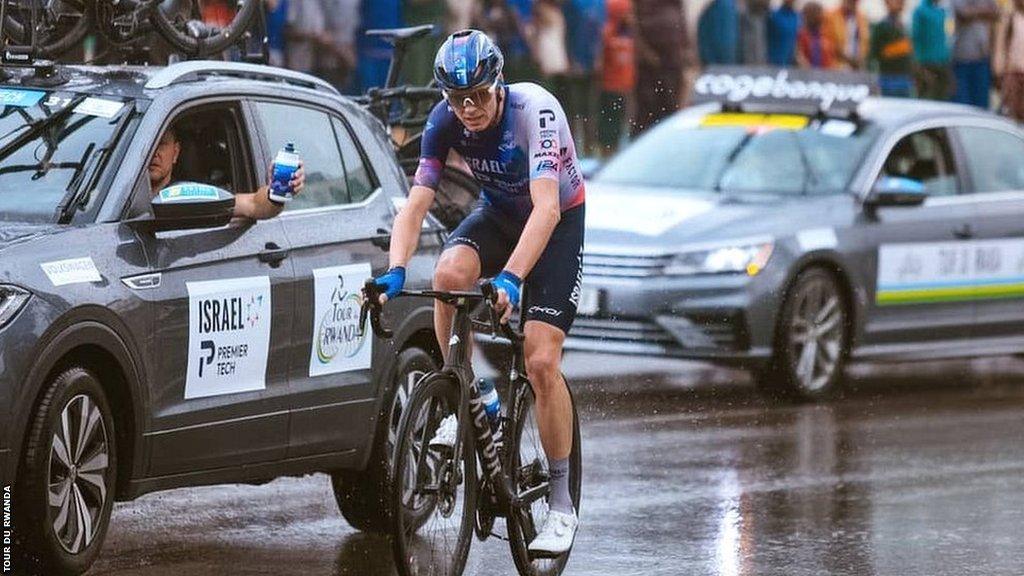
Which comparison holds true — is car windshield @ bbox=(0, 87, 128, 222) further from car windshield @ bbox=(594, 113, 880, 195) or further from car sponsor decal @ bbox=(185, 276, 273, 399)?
car windshield @ bbox=(594, 113, 880, 195)

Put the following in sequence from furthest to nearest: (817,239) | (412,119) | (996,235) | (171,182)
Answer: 1. (996,235)
2. (817,239)
3. (412,119)
4. (171,182)

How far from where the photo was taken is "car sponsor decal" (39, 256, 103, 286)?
806cm

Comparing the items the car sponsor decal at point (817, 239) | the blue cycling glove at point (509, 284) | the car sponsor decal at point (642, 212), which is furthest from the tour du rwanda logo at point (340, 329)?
the car sponsor decal at point (817, 239)

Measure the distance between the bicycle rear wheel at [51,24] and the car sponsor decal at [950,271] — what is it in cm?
584

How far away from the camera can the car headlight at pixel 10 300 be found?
784 centimetres

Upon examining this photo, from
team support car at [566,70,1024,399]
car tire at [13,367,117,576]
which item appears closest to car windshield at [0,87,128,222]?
car tire at [13,367,117,576]

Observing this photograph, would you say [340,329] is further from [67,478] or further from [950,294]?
[950,294]

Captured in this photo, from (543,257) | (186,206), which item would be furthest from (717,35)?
(186,206)

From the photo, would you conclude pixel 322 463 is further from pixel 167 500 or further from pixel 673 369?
pixel 673 369

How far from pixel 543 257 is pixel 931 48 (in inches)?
732

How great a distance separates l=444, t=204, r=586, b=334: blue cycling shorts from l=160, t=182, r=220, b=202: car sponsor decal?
845mm

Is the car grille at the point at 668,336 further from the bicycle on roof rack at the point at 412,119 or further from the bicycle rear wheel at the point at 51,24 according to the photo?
the bicycle rear wheel at the point at 51,24

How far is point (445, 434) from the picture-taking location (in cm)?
811

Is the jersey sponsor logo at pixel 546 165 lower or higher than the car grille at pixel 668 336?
higher
